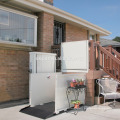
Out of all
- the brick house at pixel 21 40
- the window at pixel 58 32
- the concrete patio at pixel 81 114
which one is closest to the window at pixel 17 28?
the brick house at pixel 21 40

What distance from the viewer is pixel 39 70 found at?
255 inches

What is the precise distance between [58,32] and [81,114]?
5341 mm

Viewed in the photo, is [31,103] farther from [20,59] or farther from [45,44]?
[45,44]

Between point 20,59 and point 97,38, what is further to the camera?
point 97,38

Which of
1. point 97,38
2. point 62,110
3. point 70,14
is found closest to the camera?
point 62,110

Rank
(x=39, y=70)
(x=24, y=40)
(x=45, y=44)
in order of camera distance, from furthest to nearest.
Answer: (x=45, y=44), (x=24, y=40), (x=39, y=70)

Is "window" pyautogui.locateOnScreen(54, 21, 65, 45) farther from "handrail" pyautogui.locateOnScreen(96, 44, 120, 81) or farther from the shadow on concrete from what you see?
the shadow on concrete

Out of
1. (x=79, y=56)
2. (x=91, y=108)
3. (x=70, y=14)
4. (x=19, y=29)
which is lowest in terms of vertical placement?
(x=91, y=108)

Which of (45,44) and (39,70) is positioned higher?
(45,44)

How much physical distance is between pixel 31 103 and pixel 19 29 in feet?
9.52

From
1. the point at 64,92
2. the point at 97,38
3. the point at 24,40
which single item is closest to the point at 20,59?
the point at 24,40

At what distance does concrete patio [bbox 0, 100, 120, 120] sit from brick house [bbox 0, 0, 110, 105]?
0.54 metres

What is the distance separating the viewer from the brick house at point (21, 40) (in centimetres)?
642

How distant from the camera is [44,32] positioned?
25.2 ft
